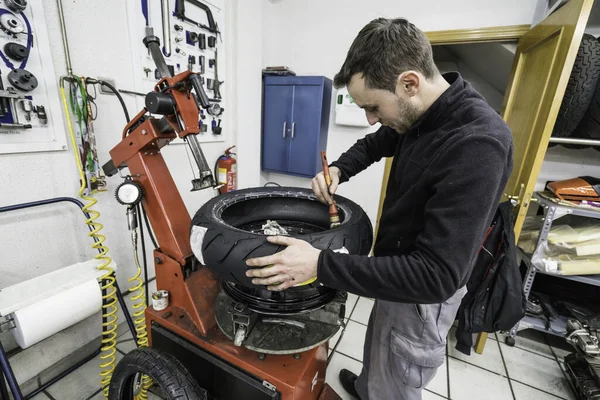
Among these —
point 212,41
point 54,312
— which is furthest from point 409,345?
point 212,41

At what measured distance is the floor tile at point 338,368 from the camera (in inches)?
55.8

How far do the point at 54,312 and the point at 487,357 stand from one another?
2230 mm

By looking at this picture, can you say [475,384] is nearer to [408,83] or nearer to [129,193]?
[408,83]

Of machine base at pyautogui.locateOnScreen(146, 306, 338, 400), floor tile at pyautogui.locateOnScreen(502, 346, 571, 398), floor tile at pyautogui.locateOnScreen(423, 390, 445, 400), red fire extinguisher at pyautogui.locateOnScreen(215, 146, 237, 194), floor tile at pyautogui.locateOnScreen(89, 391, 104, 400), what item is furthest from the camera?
red fire extinguisher at pyautogui.locateOnScreen(215, 146, 237, 194)

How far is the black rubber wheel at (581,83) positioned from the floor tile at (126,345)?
8.83 feet

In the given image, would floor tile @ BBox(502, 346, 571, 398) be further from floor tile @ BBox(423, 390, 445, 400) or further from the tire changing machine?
the tire changing machine

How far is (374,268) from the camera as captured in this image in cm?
63

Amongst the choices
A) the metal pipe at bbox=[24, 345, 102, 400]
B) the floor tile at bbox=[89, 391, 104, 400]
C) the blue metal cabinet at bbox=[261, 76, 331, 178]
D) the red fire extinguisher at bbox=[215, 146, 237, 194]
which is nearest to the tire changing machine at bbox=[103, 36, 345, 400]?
the floor tile at bbox=[89, 391, 104, 400]

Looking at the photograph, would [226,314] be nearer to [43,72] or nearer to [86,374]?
[86,374]

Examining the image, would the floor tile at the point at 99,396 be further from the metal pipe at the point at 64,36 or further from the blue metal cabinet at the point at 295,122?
the blue metal cabinet at the point at 295,122

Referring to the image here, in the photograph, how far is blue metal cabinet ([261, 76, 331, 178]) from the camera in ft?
7.14

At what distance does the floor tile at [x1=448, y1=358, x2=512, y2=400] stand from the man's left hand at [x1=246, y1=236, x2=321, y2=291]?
4.46 ft

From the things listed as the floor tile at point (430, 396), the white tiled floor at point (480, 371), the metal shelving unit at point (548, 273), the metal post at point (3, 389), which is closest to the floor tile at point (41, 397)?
the white tiled floor at point (480, 371)

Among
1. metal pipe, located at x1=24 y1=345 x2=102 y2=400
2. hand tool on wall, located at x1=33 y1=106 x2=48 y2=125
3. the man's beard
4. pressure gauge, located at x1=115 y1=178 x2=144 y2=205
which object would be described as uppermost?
the man's beard
